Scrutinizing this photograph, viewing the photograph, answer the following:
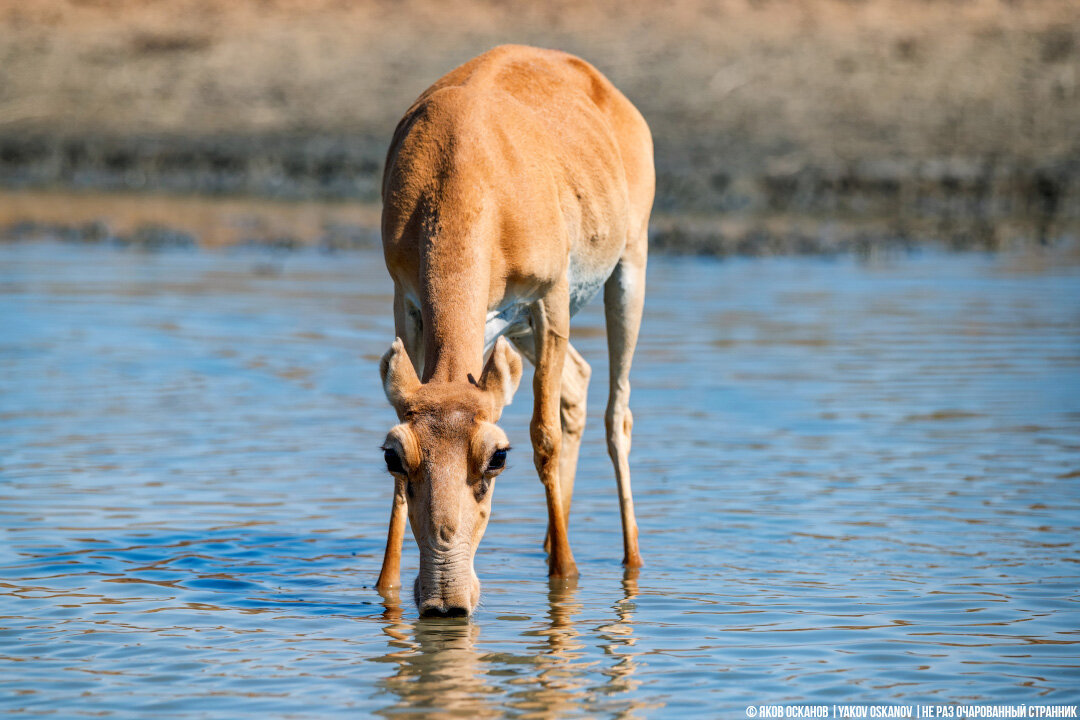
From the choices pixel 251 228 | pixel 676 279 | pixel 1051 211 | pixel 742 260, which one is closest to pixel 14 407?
pixel 676 279

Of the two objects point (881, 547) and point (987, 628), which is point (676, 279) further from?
point (987, 628)

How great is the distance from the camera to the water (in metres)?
6.54

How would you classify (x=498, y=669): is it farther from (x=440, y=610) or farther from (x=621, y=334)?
(x=621, y=334)

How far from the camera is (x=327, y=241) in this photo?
1084 inches

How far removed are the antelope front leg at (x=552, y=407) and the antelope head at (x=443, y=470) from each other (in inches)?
76.1

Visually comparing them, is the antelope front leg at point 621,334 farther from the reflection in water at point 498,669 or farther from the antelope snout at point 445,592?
the antelope snout at point 445,592

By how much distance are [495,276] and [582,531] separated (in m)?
2.58

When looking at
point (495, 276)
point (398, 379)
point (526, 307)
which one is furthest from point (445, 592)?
point (526, 307)

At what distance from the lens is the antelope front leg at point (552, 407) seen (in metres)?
8.21

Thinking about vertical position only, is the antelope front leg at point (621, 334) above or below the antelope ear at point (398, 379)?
below

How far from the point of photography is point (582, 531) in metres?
9.52

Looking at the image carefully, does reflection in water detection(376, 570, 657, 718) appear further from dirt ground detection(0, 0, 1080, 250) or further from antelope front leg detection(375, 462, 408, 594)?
dirt ground detection(0, 0, 1080, 250)

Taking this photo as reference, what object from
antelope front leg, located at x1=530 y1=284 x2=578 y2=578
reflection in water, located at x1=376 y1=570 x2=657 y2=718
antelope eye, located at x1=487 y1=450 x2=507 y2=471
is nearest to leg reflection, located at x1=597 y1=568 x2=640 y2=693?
reflection in water, located at x1=376 y1=570 x2=657 y2=718

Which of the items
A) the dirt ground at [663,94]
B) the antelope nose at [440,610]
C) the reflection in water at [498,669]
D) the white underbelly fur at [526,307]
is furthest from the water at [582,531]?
the dirt ground at [663,94]
